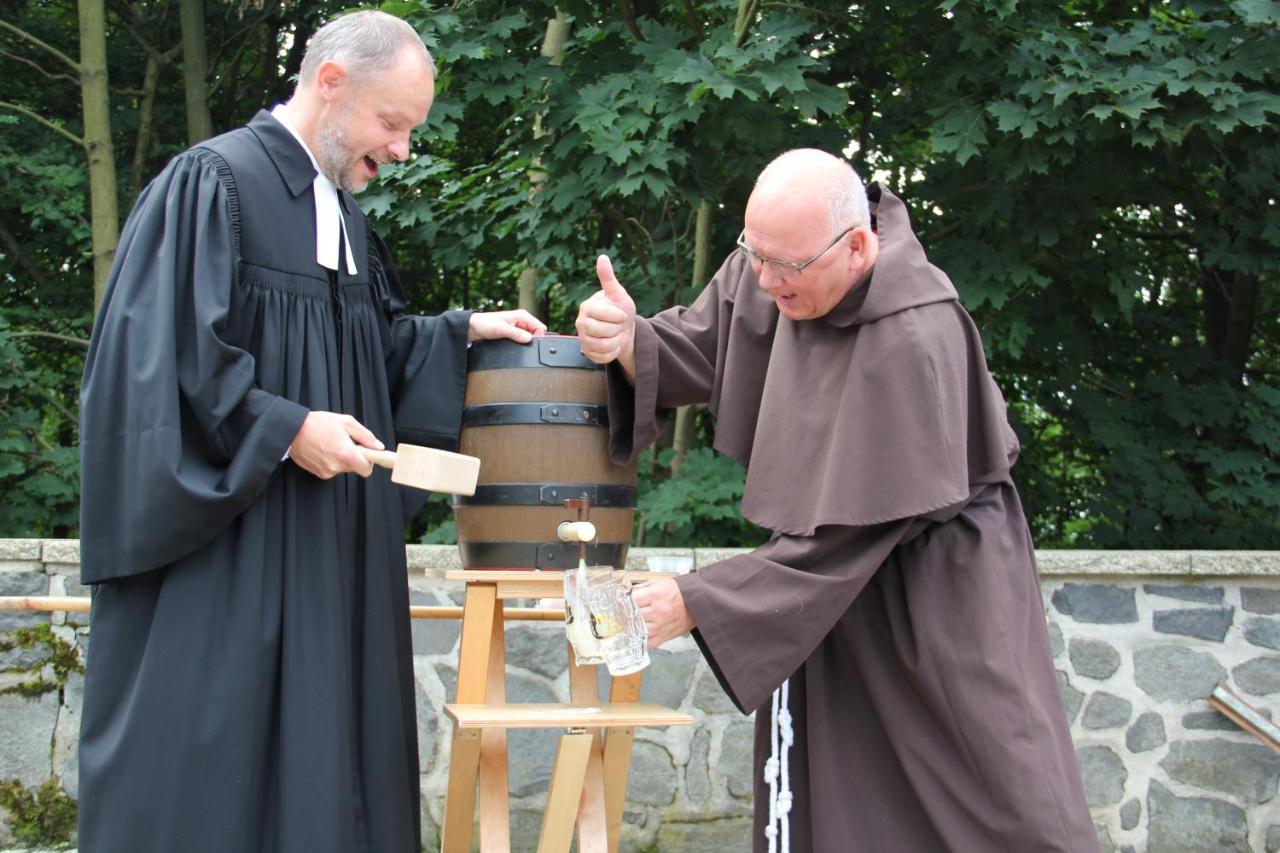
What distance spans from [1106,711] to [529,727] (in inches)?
93.5

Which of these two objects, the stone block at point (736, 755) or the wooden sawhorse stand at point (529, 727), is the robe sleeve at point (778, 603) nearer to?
the wooden sawhorse stand at point (529, 727)

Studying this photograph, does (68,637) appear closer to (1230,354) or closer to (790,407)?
(790,407)

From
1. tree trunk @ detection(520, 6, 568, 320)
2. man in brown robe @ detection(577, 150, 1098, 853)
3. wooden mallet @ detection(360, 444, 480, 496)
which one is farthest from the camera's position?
tree trunk @ detection(520, 6, 568, 320)

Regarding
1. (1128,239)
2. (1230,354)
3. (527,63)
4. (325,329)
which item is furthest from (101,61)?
(1230,354)

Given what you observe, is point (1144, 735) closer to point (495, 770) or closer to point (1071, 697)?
point (1071, 697)

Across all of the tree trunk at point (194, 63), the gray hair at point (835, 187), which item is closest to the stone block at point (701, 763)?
the gray hair at point (835, 187)

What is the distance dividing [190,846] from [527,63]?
11.5 ft

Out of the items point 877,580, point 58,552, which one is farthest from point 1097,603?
point 58,552

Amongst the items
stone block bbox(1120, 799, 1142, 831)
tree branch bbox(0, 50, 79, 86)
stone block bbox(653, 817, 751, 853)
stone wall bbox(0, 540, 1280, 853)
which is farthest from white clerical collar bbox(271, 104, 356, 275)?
tree branch bbox(0, 50, 79, 86)

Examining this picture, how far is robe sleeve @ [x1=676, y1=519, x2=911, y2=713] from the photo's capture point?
235cm

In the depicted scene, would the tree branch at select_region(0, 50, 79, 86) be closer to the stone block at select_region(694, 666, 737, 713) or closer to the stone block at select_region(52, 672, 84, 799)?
the stone block at select_region(52, 672, 84, 799)

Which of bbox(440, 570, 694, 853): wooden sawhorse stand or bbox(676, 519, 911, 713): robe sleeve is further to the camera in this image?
bbox(440, 570, 694, 853): wooden sawhorse stand

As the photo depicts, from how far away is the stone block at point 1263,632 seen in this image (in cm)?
429

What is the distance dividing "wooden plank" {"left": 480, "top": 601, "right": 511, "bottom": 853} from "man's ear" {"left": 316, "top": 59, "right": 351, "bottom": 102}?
113 cm
